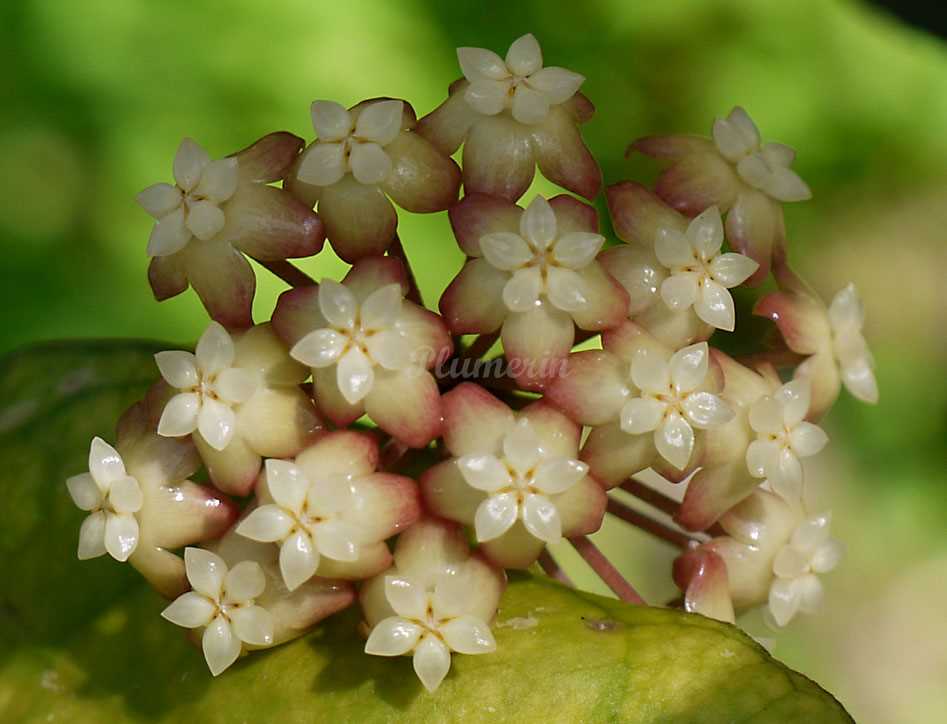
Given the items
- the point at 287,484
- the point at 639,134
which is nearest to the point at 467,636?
the point at 287,484

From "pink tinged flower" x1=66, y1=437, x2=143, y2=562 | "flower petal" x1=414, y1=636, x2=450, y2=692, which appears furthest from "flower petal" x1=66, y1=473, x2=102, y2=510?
"flower petal" x1=414, y1=636, x2=450, y2=692

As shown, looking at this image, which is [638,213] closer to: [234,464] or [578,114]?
[578,114]

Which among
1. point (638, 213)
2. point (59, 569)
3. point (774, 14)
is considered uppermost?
point (638, 213)

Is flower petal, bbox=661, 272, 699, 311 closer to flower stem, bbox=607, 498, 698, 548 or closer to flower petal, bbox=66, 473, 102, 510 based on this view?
flower stem, bbox=607, 498, 698, 548

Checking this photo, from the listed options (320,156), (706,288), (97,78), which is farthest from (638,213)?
(97,78)

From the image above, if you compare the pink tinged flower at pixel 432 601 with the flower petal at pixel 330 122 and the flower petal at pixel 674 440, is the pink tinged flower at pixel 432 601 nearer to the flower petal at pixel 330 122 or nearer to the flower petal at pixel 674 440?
the flower petal at pixel 674 440
